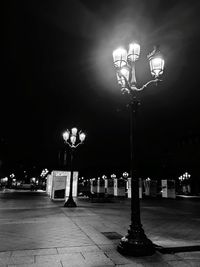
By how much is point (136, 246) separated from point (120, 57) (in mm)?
4754

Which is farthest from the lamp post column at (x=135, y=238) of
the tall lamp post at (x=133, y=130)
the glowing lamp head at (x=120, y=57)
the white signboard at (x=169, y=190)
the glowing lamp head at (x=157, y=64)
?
the white signboard at (x=169, y=190)

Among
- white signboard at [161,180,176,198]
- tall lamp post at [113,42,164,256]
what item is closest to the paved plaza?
tall lamp post at [113,42,164,256]

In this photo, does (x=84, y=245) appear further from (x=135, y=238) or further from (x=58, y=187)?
(x=58, y=187)

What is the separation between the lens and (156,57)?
22.8 feet

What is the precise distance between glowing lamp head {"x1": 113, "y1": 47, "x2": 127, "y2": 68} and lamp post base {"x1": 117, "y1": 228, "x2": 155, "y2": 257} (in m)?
4.30

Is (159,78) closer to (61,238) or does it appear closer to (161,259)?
(161,259)

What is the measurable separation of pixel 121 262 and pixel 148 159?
68.3m

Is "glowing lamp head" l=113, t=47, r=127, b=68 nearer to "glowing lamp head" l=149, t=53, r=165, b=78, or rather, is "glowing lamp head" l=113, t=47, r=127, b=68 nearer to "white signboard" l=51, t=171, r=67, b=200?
"glowing lamp head" l=149, t=53, r=165, b=78

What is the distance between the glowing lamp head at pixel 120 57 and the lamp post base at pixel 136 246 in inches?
169

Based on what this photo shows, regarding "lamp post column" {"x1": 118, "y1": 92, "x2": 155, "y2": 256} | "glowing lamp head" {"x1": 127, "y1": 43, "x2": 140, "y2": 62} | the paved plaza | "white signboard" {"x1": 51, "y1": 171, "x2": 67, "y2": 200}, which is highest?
"glowing lamp head" {"x1": 127, "y1": 43, "x2": 140, "y2": 62}

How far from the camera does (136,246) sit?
19.2 ft

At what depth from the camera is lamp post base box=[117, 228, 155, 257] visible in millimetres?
5801

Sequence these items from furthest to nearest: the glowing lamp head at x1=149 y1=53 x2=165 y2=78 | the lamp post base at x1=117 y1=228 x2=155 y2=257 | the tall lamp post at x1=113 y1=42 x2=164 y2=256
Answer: the glowing lamp head at x1=149 y1=53 x2=165 y2=78
the tall lamp post at x1=113 y1=42 x2=164 y2=256
the lamp post base at x1=117 y1=228 x2=155 y2=257

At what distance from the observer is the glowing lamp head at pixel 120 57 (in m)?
6.97
